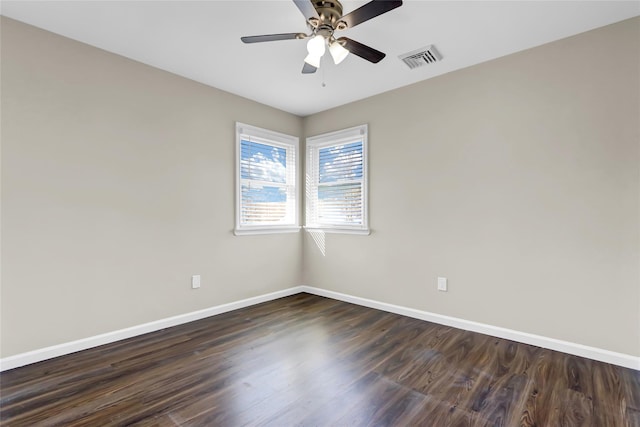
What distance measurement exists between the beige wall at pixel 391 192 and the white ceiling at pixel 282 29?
166 millimetres

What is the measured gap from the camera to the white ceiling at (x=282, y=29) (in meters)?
2.14

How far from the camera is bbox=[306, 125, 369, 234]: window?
12.6 ft

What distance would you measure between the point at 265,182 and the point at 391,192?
1587mm

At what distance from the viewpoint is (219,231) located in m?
3.51

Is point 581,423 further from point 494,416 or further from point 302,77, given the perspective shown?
point 302,77

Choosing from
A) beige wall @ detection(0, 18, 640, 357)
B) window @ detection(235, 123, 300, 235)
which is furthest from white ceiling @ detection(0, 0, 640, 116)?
window @ detection(235, 123, 300, 235)

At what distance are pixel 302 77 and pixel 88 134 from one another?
6.51 ft

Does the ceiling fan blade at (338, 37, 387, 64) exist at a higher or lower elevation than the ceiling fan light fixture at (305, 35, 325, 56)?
higher

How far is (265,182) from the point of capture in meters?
4.01

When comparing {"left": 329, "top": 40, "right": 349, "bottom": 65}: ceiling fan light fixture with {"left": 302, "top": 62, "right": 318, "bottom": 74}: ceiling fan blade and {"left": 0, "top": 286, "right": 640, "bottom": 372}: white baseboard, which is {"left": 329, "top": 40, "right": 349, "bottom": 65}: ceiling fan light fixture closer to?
{"left": 302, "top": 62, "right": 318, "bottom": 74}: ceiling fan blade

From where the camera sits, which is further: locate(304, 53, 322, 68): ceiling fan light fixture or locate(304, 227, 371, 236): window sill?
locate(304, 227, 371, 236): window sill

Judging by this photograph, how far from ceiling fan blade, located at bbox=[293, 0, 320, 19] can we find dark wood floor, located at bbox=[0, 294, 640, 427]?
2.29m

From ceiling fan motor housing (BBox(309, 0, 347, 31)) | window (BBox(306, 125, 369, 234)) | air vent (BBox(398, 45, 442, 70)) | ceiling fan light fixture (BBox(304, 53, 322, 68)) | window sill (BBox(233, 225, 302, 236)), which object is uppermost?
air vent (BBox(398, 45, 442, 70))

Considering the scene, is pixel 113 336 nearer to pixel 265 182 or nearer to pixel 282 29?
pixel 265 182
